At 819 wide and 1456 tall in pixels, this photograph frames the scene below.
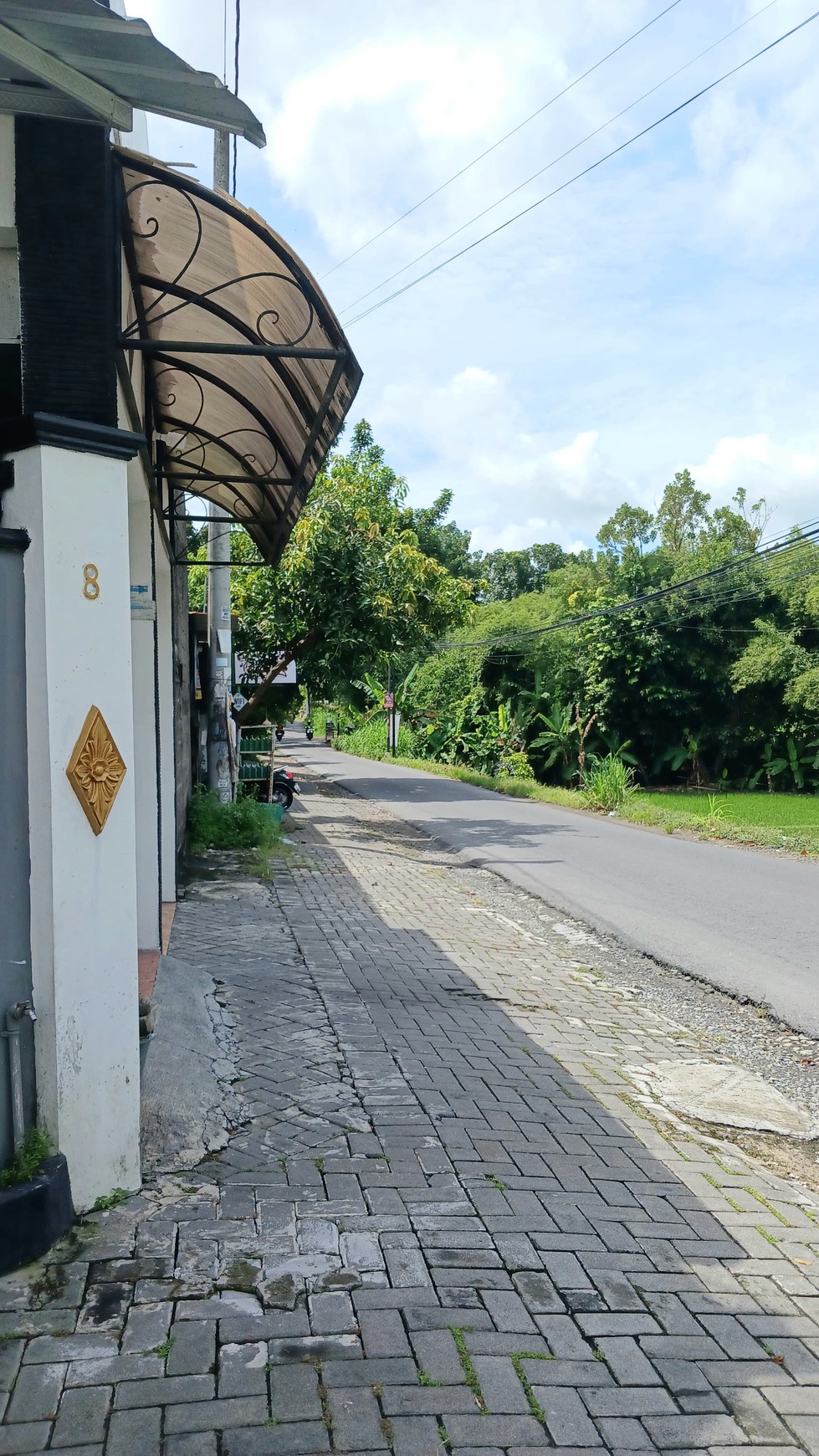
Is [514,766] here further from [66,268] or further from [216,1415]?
[216,1415]

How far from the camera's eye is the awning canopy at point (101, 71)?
112 inches

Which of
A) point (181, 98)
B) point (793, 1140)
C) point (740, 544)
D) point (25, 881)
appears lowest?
point (793, 1140)

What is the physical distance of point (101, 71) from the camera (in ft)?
9.89

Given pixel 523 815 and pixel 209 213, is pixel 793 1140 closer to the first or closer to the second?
pixel 209 213

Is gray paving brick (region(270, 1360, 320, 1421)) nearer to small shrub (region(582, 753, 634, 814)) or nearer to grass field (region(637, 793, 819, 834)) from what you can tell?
grass field (region(637, 793, 819, 834))

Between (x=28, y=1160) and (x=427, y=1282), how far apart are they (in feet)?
4.16

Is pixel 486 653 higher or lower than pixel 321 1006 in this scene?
higher

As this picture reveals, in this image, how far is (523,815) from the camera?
20.5 metres

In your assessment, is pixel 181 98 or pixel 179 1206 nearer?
Answer: pixel 181 98

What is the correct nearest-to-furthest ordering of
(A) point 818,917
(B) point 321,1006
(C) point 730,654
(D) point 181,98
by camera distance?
(D) point 181,98 < (B) point 321,1006 < (A) point 818,917 < (C) point 730,654

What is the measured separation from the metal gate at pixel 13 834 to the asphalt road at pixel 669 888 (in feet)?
16.1

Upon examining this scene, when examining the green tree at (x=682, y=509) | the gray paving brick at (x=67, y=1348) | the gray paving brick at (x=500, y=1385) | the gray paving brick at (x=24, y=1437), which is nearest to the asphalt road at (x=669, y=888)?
the gray paving brick at (x=500, y=1385)

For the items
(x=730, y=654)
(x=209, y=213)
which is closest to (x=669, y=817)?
(x=730, y=654)

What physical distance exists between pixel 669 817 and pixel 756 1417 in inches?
707
